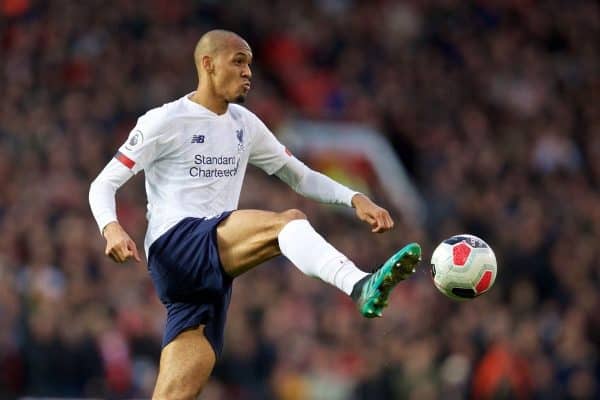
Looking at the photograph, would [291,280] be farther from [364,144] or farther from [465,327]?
[364,144]

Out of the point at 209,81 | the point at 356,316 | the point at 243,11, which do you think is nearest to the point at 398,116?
the point at 243,11

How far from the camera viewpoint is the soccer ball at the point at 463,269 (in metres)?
7.16

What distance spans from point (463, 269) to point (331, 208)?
894 centimetres

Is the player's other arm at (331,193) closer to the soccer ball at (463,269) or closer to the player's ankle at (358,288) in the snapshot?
the soccer ball at (463,269)

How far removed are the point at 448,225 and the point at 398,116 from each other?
291cm

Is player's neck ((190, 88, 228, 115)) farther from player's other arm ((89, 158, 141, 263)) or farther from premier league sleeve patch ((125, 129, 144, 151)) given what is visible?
player's other arm ((89, 158, 141, 263))

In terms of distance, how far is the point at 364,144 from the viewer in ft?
58.5

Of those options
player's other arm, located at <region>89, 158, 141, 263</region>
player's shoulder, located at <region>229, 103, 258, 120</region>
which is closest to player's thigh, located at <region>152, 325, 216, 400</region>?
player's other arm, located at <region>89, 158, 141, 263</region>

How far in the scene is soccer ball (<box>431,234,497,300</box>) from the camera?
7.16 metres

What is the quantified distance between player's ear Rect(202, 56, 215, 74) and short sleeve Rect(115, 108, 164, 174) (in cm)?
38

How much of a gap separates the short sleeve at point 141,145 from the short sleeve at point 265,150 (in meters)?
0.68

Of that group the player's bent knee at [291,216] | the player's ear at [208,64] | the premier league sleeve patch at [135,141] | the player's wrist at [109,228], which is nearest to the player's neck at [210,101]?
the player's ear at [208,64]

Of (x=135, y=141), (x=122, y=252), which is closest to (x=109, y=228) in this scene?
(x=122, y=252)

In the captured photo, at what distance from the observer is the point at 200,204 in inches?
298
